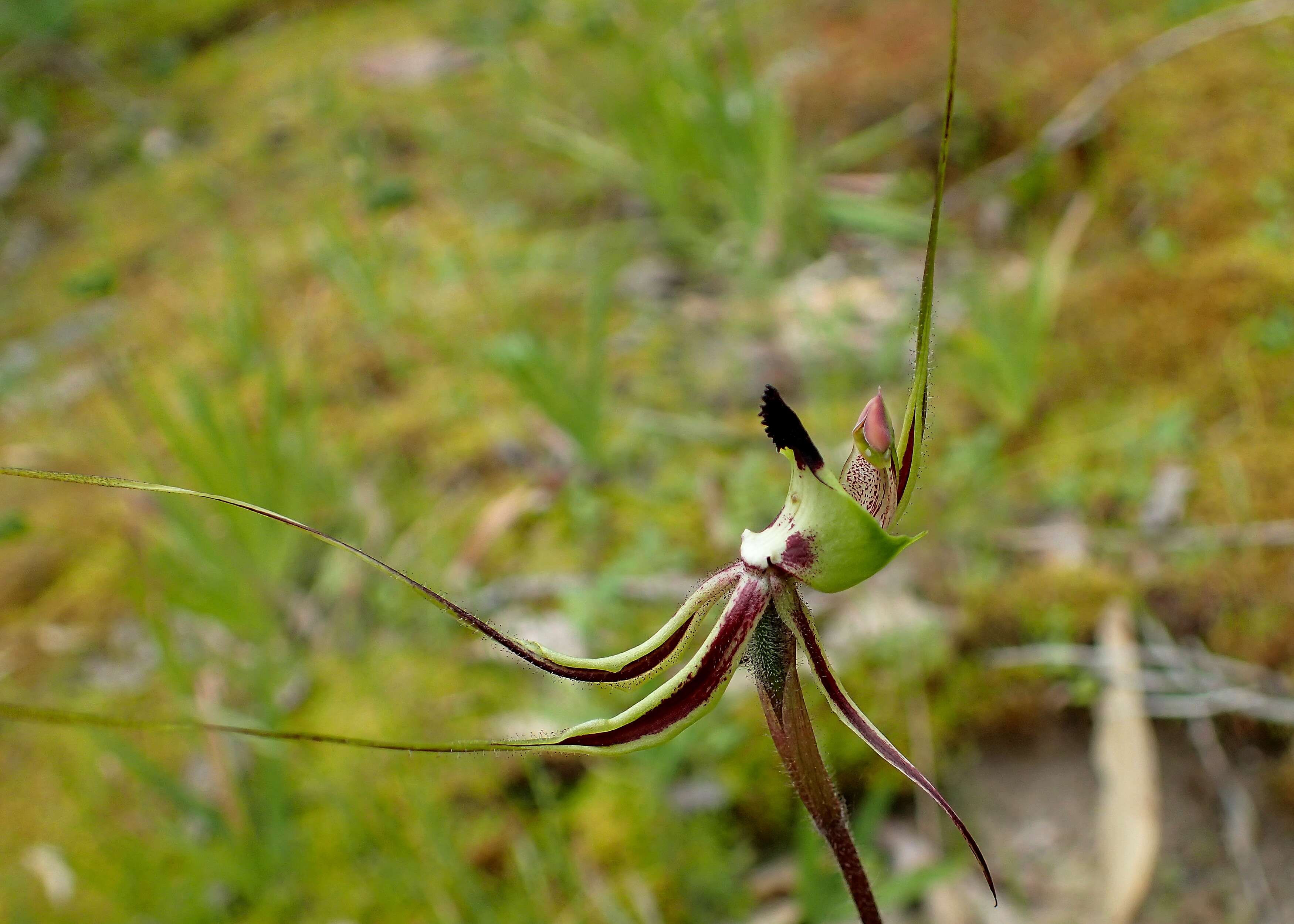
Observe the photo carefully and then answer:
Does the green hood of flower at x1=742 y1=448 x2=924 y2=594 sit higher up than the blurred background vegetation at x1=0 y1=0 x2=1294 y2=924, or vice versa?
the blurred background vegetation at x1=0 y1=0 x2=1294 y2=924

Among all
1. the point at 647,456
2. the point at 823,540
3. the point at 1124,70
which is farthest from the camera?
the point at 1124,70

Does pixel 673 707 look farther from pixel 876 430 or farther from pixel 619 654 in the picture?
pixel 876 430

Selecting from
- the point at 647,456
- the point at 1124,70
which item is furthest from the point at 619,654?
the point at 1124,70

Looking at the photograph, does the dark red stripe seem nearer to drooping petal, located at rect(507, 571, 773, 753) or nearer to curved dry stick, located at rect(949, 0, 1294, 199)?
drooping petal, located at rect(507, 571, 773, 753)

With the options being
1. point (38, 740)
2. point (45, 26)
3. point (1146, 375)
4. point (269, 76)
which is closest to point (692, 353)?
point (1146, 375)

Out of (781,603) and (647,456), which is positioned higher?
(647,456)

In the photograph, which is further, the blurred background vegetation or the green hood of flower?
the blurred background vegetation

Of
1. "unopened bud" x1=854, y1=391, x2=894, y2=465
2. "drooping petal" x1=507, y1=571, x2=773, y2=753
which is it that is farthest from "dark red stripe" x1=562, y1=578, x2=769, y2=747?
"unopened bud" x1=854, y1=391, x2=894, y2=465

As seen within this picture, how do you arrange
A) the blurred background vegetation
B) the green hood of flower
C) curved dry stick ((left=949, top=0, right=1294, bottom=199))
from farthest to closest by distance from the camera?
curved dry stick ((left=949, top=0, right=1294, bottom=199))
the blurred background vegetation
the green hood of flower

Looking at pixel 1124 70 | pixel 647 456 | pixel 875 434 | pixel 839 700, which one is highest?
pixel 1124 70
